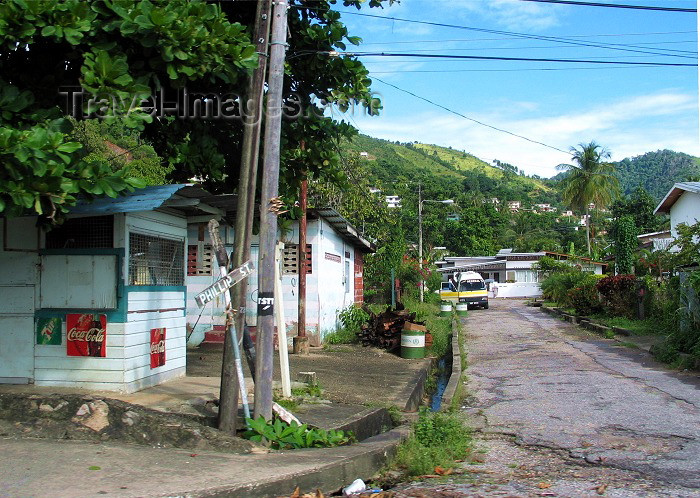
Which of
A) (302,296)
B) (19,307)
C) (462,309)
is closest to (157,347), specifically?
(19,307)

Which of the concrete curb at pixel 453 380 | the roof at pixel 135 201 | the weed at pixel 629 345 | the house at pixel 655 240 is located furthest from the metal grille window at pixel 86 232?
the house at pixel 655 240

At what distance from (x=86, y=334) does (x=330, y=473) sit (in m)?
3.87

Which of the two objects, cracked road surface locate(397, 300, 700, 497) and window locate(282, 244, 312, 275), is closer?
cracked road surface locate(397, 300, 700, 497)

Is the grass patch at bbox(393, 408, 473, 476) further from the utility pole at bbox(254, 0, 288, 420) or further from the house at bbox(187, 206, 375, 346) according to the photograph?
the house at bbox(187, 206, 375, 346)

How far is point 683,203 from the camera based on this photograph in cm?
3030

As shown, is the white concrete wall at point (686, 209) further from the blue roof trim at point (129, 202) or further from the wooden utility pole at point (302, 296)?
the blue roof trim at point (129, 202)

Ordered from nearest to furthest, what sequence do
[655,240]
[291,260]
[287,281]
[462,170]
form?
[287,281], [291,260], [655,240], [462,170]

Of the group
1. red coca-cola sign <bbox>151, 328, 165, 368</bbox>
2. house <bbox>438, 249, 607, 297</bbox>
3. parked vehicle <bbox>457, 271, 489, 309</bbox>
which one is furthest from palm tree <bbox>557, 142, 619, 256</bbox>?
red coca-cola sign <bbox>151, 328, 165, 368</bbox>

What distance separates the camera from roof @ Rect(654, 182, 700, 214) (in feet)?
90.8

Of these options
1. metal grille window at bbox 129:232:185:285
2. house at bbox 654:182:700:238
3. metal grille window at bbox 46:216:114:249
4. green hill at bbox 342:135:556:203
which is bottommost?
metal grille window at bbox 129:232:185:285

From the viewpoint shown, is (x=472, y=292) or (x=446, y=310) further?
(x=472, y=292)

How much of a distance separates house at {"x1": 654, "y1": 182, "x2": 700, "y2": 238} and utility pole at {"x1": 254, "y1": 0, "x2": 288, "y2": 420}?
23.7m

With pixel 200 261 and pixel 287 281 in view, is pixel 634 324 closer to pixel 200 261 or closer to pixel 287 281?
pixel 287 281

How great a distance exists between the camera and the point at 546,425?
8.50 metres
